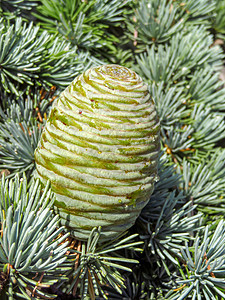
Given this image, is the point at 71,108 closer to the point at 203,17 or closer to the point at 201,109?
the point at 201,109

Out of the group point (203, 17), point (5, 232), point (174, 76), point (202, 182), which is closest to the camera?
point (5, 232)

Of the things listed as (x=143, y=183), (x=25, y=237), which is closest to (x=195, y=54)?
(x=143, y=183)

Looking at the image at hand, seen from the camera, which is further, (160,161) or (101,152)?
(160,161)
